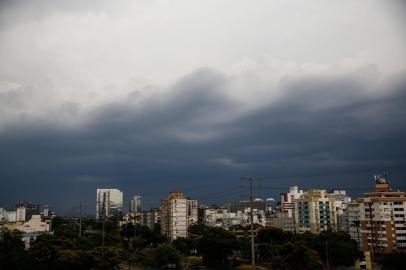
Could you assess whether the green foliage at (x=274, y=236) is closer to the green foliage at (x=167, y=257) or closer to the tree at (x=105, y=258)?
the green foliage at (x=167, y=257)

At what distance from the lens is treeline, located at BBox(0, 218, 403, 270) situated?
31.5 m

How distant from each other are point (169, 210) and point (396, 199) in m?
42.1

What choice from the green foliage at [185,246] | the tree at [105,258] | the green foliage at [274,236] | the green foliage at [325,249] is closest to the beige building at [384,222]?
the green foliage at [325,249]

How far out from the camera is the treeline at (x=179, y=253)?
31547mm

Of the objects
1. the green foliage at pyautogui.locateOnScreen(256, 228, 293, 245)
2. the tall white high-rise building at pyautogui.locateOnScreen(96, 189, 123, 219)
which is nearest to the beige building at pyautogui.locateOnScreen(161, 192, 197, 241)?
the green foliage at pyautogui.locateOnScreen(256, 228, 293, 245)

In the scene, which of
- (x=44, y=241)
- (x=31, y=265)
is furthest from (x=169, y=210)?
(x=31, y=265)

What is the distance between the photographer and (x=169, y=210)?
8338 centimetres

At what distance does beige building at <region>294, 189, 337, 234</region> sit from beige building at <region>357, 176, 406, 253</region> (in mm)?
21008

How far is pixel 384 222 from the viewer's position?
5506 centimetres

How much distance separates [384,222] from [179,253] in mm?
28889

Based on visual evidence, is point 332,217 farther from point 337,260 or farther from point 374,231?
point 337,260

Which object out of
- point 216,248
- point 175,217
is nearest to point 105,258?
point 216,248

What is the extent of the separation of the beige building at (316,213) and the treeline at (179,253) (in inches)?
1024

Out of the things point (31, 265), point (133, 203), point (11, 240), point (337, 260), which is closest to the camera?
point (31, 265)
